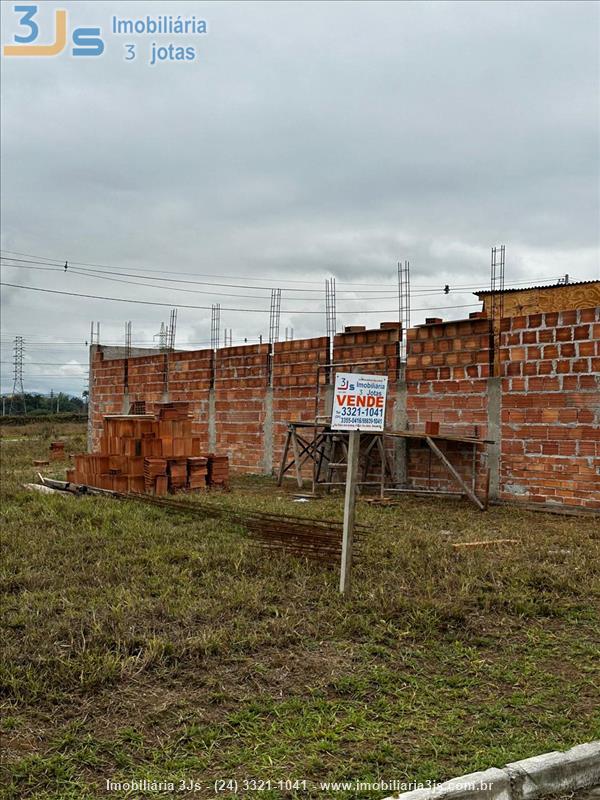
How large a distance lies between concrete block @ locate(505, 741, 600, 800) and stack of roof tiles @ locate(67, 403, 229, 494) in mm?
8835

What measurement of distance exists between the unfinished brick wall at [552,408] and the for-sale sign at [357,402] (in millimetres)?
4808

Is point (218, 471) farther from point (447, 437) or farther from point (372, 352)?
point (447, 437)

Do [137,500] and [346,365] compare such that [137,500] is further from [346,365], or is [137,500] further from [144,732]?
[144,732]

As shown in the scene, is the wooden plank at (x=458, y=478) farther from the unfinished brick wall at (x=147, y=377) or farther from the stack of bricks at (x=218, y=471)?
the unfinished brick wall at (x=147, y=377)

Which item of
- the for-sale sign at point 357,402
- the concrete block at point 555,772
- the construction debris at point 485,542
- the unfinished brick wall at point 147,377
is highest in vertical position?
the unfinished brick wall at point 147,377

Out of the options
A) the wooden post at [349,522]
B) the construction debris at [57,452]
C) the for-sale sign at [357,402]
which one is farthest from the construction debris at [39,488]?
the for-sale sign at [357,402]

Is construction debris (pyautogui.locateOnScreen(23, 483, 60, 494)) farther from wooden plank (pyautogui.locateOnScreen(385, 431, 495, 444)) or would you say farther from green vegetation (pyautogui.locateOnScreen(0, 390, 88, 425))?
green vegetation (pyautogui.locateOnScreen(0, 390, 88, 425))

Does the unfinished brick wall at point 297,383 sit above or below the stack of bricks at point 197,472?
above

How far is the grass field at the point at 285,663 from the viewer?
3.24 meters

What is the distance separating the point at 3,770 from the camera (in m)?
3.14

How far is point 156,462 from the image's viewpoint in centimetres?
1138

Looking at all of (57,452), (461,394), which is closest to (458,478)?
(461,394)

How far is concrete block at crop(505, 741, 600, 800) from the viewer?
120 inches

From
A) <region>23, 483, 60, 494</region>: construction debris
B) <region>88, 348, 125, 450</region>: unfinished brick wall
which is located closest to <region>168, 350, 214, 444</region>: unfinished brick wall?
<region>88, 348, 125, 450</region>: unfinished brick wall
